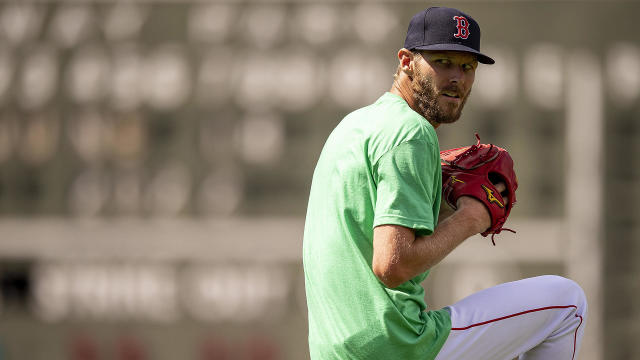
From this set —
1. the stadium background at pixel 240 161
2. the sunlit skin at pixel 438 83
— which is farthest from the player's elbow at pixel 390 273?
the stadium background at pixel 240 161

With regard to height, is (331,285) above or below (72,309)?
above

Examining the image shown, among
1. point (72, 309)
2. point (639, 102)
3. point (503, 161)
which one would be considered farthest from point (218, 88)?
point (503, 161)

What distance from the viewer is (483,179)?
280cm

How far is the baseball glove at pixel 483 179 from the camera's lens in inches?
108

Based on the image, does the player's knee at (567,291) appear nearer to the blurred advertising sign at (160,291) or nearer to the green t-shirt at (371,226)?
the green t-shirt at (371,226)

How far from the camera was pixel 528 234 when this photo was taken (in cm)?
1123

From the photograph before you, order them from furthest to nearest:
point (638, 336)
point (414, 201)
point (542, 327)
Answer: point (638, 336) < point (542, 327) < point (414, 201)

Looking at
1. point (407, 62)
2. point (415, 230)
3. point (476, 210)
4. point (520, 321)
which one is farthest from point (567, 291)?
point (407, 62)

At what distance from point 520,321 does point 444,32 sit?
2.63ft

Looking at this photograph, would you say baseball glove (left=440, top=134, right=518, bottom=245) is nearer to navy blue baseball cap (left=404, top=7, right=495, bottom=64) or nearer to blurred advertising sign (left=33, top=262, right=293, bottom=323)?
navy blue baseball cap (left=404, top=7, right=495, bottom=64)

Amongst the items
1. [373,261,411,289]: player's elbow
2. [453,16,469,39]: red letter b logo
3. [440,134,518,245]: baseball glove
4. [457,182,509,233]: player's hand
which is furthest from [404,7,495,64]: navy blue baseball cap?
[373,261,411,289]: player's elbow

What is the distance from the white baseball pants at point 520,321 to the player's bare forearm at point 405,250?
11.0 inches

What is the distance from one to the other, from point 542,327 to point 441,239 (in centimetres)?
47

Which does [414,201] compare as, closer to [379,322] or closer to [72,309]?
[379,322]
